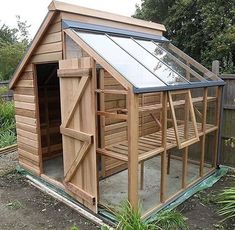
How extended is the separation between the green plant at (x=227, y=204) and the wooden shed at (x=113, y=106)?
63 cm

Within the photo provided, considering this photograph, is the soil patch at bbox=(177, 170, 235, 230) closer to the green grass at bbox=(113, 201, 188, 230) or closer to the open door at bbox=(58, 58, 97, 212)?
the green grass at bbox=(113, 201, 188, 230)

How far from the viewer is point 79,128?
3.81 m

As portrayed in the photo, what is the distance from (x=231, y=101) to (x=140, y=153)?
99.2 inches

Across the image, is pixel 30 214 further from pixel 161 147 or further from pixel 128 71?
pixel 128 71

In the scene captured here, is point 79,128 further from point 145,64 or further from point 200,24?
point 200,24

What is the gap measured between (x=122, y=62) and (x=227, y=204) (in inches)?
101

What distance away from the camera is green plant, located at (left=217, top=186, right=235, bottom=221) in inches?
145

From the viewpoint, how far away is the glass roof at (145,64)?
10.8ft

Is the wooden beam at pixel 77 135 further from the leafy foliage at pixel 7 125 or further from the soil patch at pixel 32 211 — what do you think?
the leafy foliage at pixel 7 125

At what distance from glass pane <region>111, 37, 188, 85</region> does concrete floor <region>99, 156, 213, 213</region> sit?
1.83m

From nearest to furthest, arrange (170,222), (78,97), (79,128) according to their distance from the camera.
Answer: (170,222)
(78,97)
(79,128)

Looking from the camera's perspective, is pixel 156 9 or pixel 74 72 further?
pixel 156 9

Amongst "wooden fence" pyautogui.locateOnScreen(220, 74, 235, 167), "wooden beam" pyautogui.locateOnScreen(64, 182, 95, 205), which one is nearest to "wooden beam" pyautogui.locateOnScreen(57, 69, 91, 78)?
"wooden beam" pyautogui.locateOnScreen(64, 182, 95, 205)

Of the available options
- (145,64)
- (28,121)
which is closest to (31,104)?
(28,121)
